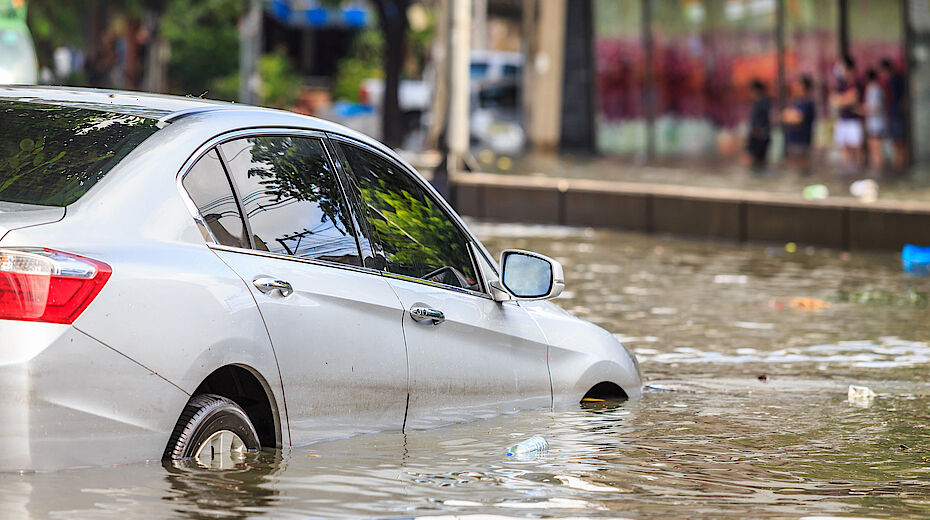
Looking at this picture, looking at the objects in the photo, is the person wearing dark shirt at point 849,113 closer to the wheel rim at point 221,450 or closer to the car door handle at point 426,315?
the car door handle at point 426,315

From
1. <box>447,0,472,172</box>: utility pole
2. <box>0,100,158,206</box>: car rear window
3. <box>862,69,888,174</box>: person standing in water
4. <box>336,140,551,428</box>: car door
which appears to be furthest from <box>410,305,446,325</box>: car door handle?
<box>862,69,888,174</box>: person standing in water

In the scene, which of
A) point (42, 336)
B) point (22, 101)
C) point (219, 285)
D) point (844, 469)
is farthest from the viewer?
point (844, 469)

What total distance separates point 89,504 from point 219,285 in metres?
0.74

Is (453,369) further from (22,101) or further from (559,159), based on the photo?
(559,159)

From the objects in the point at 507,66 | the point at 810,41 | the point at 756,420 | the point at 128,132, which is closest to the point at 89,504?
the point at 128,132

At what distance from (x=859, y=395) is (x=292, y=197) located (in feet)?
12.8

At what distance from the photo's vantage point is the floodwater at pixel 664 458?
5098 millimetres

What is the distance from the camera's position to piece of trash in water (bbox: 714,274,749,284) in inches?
584

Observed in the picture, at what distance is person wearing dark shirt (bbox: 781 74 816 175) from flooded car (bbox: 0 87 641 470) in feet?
80.5

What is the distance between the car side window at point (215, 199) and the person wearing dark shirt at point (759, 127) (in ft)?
86.2

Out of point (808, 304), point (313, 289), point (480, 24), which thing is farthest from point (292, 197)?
point (480, 24)

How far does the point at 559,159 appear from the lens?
118 feet

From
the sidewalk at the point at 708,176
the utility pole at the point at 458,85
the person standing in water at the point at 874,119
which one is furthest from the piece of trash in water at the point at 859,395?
the person standing in water at the point at 874,119

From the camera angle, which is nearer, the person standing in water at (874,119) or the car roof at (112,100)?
the car roof at (112,100)
